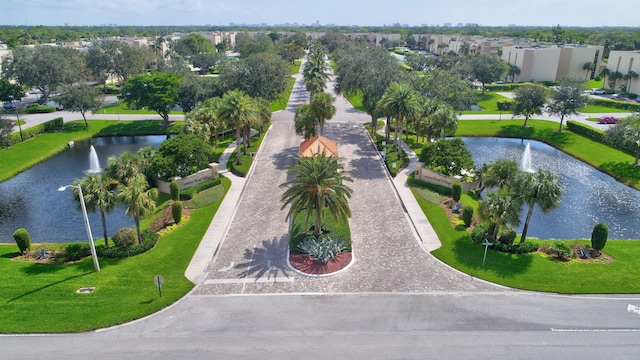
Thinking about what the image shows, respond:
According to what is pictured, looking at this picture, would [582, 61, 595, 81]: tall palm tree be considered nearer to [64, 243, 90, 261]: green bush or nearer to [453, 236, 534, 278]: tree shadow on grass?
[453, 236, 534, 278]: tree shadow on grass

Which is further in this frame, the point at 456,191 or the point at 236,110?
the point at 236,110

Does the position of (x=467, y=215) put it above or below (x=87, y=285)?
above

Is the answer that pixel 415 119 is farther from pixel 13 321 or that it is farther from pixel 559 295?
pixel 13 321

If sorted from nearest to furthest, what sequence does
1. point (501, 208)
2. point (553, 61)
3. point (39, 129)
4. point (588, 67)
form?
point (501, 208), point (39, 129), point (588, 67), point (553, 61)

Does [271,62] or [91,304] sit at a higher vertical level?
[271,62]

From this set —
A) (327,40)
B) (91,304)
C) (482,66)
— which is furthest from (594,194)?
(327,40)

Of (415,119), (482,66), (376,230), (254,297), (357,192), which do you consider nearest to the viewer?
(254,297)

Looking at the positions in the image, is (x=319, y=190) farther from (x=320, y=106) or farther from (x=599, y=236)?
(x=320, y=106)

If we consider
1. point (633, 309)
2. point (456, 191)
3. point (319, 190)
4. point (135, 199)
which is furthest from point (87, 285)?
point (633, 309)
